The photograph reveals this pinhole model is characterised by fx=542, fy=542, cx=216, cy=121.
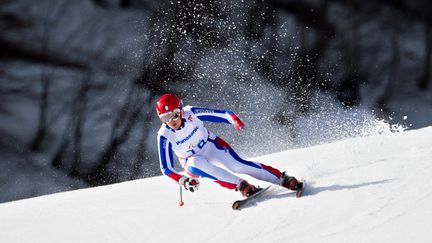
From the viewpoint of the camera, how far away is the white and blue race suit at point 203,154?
546cm

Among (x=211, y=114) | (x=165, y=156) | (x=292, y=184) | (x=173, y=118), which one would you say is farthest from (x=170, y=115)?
(x=292, y=184)

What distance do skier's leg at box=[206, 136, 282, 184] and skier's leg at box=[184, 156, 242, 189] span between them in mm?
170

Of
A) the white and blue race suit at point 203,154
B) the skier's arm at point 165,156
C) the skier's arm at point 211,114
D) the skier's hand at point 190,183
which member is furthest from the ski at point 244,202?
the skier's arm at point 211,114

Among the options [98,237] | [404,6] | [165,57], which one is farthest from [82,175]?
[98,237]

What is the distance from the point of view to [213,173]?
5.44 meters

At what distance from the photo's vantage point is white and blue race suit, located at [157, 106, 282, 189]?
546cm

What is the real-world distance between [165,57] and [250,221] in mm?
12828

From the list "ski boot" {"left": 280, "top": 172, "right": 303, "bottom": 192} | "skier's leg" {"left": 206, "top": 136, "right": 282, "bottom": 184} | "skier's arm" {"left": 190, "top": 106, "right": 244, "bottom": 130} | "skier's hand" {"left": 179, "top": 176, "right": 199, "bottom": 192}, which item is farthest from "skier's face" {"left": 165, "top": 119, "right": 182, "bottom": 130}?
"ski boot" {"left": 280, "top": 172, "right": 303, "bottom": 192}

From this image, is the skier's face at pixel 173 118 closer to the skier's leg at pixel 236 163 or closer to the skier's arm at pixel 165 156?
the skier's arm at pixel 165 156

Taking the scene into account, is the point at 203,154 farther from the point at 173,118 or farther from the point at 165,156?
the point at 173,118

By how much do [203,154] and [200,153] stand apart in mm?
35

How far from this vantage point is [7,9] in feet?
54.1

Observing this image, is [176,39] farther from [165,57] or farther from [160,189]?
[160,189]

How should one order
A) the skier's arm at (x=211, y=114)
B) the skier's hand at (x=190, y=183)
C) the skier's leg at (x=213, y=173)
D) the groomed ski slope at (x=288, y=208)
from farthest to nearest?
the skier's arm at (x=211, y=114) → the skier's leg at (x=213, y=173) → the skier's hand at (x=190, y=183) → the groomed ski slope at (x=288, y=208)
